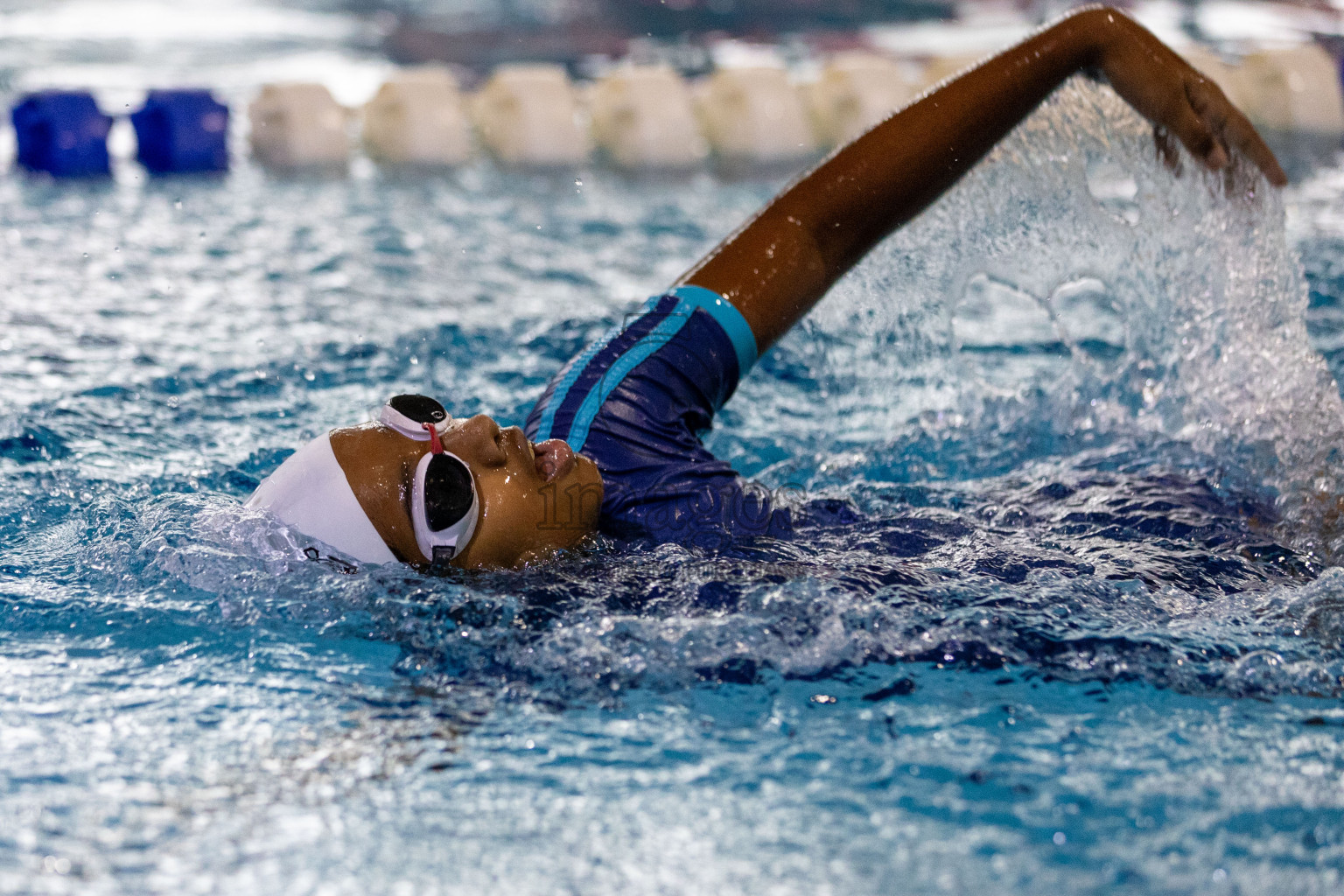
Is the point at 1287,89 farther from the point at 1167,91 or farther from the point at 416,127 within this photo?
the point at 1167,91

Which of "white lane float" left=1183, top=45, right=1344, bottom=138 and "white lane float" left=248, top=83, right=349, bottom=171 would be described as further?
"white lane float" left=1183, top=45, right=1344, bottom=138

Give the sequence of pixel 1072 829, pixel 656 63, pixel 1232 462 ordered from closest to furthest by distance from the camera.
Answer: pixel 1072 829 < pixel 1232 462 < pixel 656 63

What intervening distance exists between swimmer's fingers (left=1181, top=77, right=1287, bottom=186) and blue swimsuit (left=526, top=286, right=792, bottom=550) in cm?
104

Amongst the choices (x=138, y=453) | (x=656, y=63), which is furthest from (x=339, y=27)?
(x=138, y=453)

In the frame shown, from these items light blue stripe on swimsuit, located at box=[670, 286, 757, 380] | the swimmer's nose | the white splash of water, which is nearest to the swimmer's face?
the swimmer's nose

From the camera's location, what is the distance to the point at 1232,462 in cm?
261

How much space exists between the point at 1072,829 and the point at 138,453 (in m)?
2.25

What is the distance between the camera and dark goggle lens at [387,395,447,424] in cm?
196

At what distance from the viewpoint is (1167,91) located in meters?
2.47

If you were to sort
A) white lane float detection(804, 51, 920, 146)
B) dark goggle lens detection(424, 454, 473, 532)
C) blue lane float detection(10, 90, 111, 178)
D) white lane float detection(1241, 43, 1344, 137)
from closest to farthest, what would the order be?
dark goggle lens detection(424, 454, 473, 532)
blue lane float detection(10, 90, 111, 178)
white lane float detection(804, 51, 920, 146)
white lane float detection(1241, 43, 1344, 137)

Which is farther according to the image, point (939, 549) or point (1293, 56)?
point (1293, 56)

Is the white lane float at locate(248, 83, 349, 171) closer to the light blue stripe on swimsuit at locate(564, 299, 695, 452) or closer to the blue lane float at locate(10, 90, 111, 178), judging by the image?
the blue lane float at locate(10, 90, 111, 178)

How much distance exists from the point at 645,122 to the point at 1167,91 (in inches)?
171

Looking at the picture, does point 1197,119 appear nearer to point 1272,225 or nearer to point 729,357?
point 1272,225
